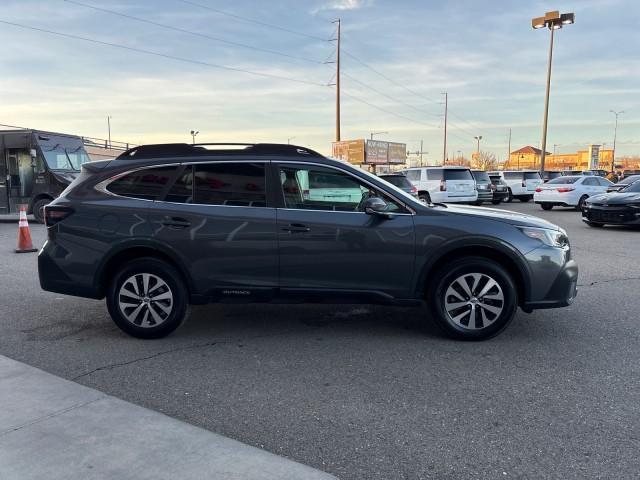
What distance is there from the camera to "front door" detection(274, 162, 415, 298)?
4.71m

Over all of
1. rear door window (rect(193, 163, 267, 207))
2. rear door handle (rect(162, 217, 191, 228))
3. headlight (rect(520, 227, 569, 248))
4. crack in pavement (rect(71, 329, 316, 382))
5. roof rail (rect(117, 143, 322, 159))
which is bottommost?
crack in pavement (rect(71, 329, 316, 382))

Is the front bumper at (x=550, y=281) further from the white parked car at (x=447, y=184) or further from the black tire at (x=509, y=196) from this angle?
the black tire at (x=509, y=196)

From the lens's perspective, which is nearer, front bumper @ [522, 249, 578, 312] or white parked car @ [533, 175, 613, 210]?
front bumper @ [522, 249, 578, 312]

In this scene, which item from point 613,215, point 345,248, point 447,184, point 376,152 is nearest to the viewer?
point 345,248

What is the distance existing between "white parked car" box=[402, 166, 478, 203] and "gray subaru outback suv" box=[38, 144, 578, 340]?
14.4 meters

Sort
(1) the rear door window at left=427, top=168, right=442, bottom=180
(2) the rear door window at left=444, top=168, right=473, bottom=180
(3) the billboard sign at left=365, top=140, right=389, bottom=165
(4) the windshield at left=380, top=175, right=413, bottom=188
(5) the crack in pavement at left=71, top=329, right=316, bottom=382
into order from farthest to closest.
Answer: (3) the billboard sign at left=365, top=140, right=389, bottom=165 < (1) the rear door window at left=427, top=168, right=442, bottom=180 < (2) the rear door window at left=444, top=168, right=473, bottom=180 < (4) the windshield at left=380, top=175, right=413, bottom=188 < (5) the crack in pavement at left=71, top=329, right=316, bottom=382

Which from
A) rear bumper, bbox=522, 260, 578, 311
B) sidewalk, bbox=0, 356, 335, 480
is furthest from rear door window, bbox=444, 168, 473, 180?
sidewalk, bbox=0, 356, 335, 480

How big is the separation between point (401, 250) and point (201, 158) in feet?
6.90

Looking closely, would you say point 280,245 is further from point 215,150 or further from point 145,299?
point 145,299

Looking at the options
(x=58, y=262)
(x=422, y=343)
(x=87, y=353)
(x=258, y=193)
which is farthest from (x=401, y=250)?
(x=58, y=262)

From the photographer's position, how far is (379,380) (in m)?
3.93

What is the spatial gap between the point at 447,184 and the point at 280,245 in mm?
15415

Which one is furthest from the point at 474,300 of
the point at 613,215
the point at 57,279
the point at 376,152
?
the point at 376,152

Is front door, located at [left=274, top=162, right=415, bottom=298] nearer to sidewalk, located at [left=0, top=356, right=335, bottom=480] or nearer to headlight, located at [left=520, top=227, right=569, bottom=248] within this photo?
headlight, located at [left=520, top=227, right=569, bottom=248]
